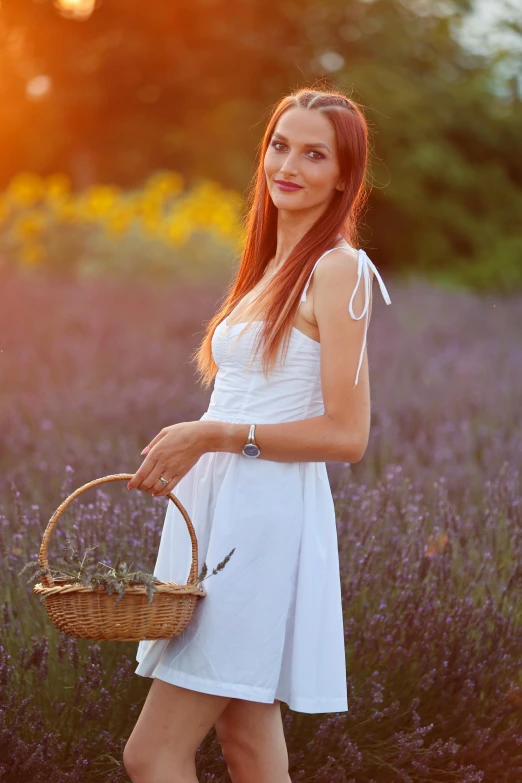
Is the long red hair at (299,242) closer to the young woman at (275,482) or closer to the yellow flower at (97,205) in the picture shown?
the young woman at (275,482)

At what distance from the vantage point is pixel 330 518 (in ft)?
6.86

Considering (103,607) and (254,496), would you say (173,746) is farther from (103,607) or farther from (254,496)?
(254,496)

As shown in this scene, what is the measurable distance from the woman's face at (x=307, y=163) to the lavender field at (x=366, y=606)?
1012 millimetres

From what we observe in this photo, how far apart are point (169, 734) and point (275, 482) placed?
47 cm

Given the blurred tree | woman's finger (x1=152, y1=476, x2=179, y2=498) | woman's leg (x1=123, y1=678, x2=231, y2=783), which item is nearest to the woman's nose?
woman's finger (x1=152, y1=476, x2=179, y2=498)

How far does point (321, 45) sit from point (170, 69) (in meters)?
3.02

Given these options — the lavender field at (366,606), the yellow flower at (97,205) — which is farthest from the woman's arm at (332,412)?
the yellow flower at (97,205)

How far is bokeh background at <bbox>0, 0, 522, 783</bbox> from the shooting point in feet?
8.43

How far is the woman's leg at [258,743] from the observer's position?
203 centimetres

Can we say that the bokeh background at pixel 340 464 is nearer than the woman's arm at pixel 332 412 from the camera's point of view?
No

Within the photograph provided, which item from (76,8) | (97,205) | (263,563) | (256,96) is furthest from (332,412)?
(76,8)

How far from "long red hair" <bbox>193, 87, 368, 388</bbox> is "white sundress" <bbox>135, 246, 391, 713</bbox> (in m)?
0.04

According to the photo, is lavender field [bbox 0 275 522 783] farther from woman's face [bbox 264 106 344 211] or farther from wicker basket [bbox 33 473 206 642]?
woman's face [bbox 264 106 344 211]

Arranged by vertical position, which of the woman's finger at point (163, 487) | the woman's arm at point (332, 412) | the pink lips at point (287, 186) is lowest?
the woman's finger at point (163, 487)
